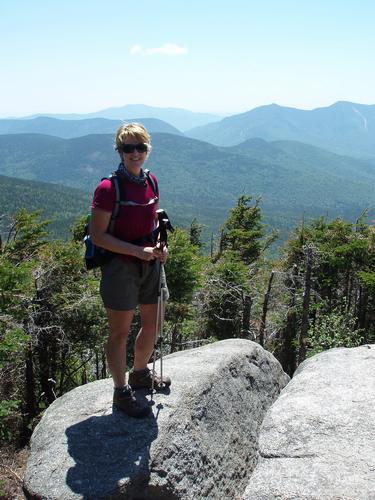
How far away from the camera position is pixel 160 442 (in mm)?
5410

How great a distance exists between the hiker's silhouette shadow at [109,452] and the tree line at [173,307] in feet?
14.4

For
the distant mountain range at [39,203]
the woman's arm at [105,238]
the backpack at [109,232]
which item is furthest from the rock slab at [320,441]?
the distant mountain range at [39,203]

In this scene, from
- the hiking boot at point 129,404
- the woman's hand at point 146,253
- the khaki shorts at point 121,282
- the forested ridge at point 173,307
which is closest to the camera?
the woman's hand at point 146,253

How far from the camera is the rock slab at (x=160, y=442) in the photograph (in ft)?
16.3

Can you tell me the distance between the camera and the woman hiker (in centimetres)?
495

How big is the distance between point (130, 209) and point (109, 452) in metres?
2.73

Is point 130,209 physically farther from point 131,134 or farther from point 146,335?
point 146,335

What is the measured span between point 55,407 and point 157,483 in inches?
77.0

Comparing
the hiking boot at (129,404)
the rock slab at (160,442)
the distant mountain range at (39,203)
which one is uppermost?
the hiking boot at (129,404)

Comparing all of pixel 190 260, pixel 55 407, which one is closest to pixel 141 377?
pixel 55 407

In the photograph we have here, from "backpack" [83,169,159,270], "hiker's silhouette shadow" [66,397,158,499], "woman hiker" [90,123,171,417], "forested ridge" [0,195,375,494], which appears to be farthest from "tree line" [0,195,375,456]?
"backpack" [83,169,159,270]

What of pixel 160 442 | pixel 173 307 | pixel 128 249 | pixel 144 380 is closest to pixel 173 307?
pixel 173 307

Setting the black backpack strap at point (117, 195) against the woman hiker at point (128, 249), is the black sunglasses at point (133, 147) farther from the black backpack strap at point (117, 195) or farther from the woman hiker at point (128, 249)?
the black backpack strap at point (117, 195)

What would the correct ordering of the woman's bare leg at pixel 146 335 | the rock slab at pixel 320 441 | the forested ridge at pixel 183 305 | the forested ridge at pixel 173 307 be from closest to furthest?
the rock slab at pixel 320 441 < the woman's bare leg at pixel 146 335 < the forested ridge at pixel 173 307 < the forested ridge at pixel 183 305
